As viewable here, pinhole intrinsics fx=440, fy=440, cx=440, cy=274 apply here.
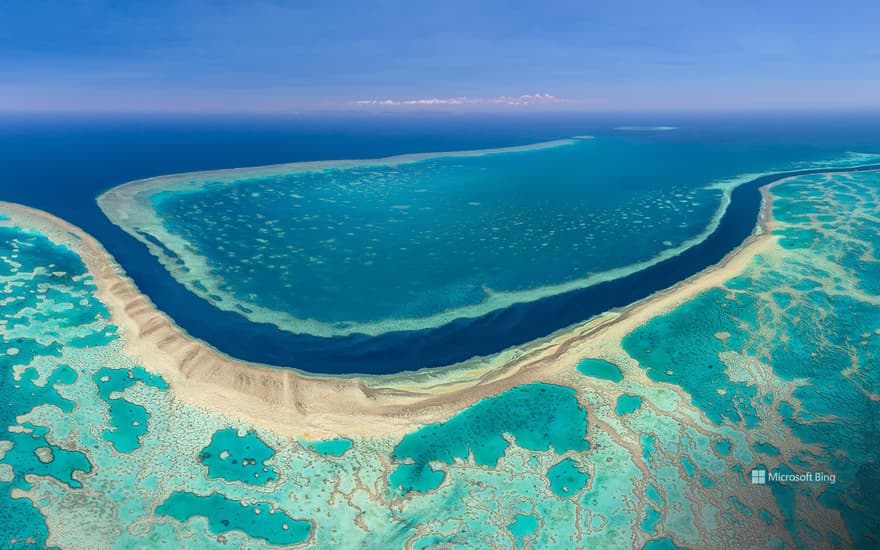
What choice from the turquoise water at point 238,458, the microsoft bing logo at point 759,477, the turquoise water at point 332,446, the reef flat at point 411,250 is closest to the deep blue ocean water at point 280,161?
the reef flat at point 411,250

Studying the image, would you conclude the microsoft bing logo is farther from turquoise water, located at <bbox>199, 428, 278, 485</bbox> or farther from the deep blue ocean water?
turquoise water, located at <bbox>199, 428, 278, 485</bbox>

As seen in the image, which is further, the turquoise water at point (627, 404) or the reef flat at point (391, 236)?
the reef flat at point (391, 236)

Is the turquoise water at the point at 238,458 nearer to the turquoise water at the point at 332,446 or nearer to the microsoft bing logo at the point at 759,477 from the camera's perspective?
the turquoise water at the point at 332,446

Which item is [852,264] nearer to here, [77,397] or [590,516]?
[590,516]

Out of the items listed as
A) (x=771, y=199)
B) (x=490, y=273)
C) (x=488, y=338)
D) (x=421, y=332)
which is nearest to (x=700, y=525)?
(x=488, y=338)

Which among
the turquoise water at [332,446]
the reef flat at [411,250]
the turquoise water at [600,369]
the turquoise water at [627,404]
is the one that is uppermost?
the reef flat at [411,250]

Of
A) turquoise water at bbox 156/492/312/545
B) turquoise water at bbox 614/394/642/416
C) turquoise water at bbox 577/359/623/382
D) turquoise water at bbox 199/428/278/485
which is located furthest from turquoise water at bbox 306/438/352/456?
turquoise water at bbox 577/359/623/382

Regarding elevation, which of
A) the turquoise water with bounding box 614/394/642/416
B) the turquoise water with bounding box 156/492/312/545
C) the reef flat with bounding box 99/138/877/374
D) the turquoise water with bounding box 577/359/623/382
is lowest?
the turquoise water with bounding box 156/492/312/545
